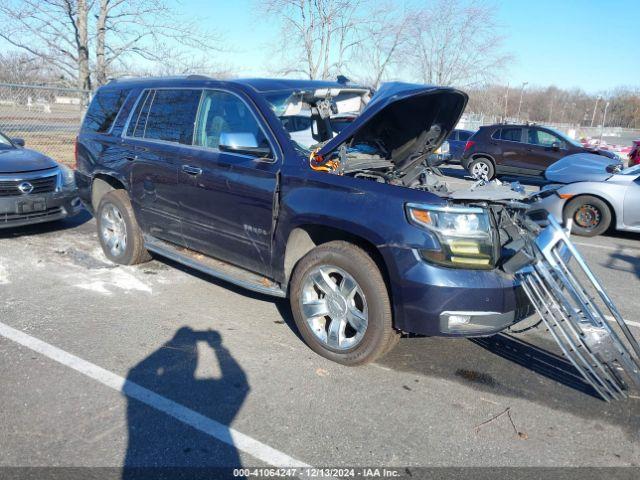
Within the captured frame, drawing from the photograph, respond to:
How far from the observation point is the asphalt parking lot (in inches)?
113

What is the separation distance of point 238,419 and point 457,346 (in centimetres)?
192

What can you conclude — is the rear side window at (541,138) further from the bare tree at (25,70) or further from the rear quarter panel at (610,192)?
the bare tree at (25,70)

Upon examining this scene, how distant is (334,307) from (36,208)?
4856mm

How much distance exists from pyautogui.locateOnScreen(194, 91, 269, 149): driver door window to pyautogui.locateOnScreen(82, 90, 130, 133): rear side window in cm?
148

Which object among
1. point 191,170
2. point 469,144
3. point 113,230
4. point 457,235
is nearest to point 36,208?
point 113,230

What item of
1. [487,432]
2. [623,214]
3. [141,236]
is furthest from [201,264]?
[623,214]

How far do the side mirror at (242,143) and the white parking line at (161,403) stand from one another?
6.13 ft

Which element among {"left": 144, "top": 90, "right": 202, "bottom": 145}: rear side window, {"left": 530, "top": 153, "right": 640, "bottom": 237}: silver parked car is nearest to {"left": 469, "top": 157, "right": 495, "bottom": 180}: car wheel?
{"left": 530, "top": 153, "right": 640, "bottom": 237}: silver parked car

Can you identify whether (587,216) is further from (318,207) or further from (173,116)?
(173,116)

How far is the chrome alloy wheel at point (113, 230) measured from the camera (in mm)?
5727

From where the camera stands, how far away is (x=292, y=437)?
297 cm

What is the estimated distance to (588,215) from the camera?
8.52m

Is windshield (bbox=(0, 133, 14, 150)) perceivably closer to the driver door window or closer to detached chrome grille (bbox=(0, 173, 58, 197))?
detached chrome grille (bbox=(0, 173, 58, 197))

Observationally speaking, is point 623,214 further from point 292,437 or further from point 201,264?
point 292,437
